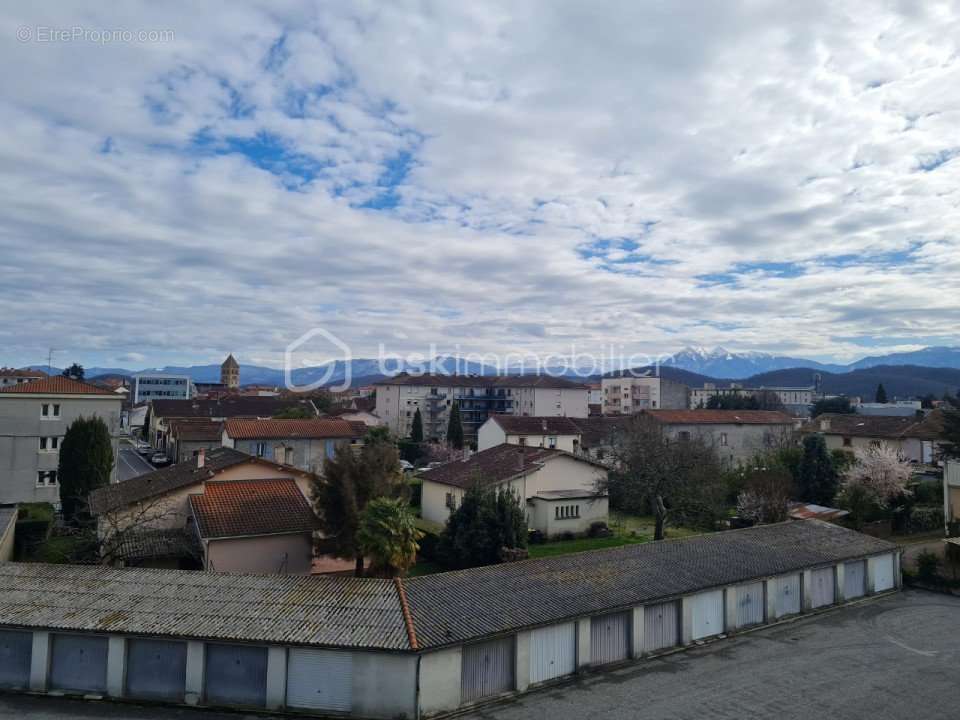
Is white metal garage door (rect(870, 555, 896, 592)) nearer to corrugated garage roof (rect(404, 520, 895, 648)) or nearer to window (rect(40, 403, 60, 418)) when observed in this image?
corrugated garage roof (rect(404, 520, 895, 648))

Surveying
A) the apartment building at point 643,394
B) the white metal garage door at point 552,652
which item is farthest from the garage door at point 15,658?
the apartment building at point 643,394

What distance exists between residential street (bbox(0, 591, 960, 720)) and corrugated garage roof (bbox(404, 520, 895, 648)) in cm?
185

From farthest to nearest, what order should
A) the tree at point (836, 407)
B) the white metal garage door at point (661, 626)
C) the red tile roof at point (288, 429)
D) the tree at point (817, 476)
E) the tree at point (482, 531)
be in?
Result: the tree at point (836, 407) < the red tile roof at point (288, 429) < the tree at point (817, 476) < the tree at point (482, 531) < the white metal garage door at point (661, 626)

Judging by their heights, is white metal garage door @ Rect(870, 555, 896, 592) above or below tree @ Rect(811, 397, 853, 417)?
below

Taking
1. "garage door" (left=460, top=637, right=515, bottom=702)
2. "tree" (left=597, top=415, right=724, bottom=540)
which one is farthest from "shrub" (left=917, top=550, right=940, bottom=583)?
"garage door" (left=460, top=637, right=515, bottom=702)

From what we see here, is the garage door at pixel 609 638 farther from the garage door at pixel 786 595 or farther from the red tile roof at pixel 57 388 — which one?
the red tile roof at pixel 57 388

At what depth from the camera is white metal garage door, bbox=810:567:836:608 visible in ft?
75.9

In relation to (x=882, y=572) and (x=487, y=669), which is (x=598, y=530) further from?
(x=487, y=669)

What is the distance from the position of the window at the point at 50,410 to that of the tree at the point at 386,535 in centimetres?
2567

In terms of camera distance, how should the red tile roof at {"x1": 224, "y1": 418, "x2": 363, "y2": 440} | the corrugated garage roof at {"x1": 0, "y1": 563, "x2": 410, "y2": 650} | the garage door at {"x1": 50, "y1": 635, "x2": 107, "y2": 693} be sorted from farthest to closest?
the red tile roof at {"x1": 224, "y1": 418, "x2": 363, "y2": 440} → the garage door at {"x1": 50, "y1": 635, "x2": 107, "y2": 693} → the corrugated garage roof at {"x1": 0, "y1": 563, "x2": 410, "y2": 650}

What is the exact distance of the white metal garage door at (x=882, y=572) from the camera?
82.4ft

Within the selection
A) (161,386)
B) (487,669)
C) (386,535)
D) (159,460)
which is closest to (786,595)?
(487,669)

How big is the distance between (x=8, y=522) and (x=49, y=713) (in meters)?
15.8

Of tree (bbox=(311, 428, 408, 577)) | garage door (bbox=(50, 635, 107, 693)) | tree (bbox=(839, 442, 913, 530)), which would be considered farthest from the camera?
tree (bbox=(839, 442, 913, 530))
